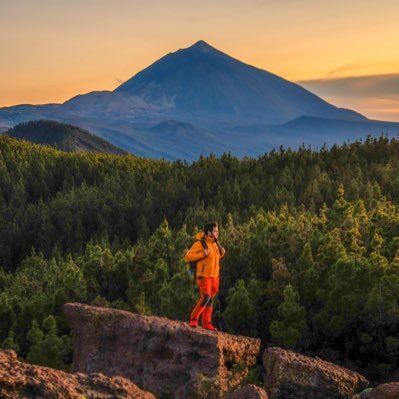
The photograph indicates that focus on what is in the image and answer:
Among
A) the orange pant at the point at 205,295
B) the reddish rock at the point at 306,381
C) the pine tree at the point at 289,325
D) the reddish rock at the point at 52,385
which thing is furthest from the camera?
the pine tree at the point at 289,325

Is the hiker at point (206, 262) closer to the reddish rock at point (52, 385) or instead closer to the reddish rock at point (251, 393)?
the reddish rock at point (251, 393)

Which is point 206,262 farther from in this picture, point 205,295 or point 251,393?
point 251,393

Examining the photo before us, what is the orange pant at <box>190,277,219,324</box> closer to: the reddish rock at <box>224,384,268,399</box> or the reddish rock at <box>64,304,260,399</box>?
the reddish rock at <box>64,304,260,399</box>

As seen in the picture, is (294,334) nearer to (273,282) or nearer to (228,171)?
(273,282)

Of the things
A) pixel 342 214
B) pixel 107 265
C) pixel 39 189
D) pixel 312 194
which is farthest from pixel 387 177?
pixel 39 189

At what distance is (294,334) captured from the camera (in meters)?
15.8

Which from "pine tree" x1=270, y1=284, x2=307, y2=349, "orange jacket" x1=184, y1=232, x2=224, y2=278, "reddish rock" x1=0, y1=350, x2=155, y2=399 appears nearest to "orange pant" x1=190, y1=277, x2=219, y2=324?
"orange jacket" x1=184, y1=232, x2=224, y2=278

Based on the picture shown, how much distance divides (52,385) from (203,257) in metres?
5.83

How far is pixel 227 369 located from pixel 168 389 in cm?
120

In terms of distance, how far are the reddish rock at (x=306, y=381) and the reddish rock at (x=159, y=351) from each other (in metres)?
1.02

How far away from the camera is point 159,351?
38.1ft

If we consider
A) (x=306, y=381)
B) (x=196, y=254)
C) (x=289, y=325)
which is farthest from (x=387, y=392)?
(x=289, y=325)

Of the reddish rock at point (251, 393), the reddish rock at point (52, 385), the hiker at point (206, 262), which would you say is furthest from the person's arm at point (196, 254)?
the reddish rock at point (52, 385)

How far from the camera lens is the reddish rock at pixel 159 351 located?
11469 mm
